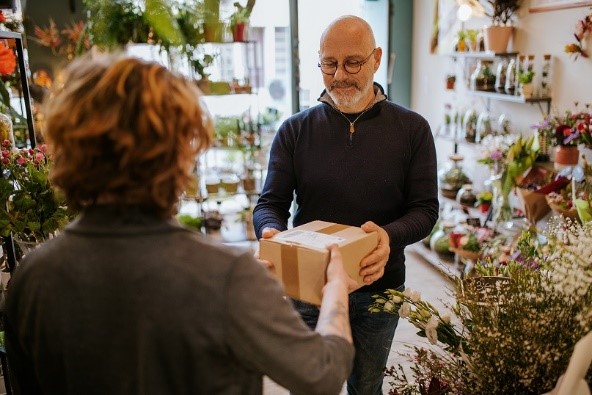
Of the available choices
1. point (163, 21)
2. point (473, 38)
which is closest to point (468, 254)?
point (473, 38)

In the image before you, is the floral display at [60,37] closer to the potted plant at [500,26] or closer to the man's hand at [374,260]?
the potted plant at [500,26]

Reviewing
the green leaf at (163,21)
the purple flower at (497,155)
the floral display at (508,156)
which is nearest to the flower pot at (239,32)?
the green leaf at (163,21)

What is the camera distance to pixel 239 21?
411 cm

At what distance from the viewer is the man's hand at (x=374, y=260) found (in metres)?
1.35

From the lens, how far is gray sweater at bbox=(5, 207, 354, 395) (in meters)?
0.73

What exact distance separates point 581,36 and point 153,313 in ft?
9.83

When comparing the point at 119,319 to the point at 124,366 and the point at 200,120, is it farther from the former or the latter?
the point at 200,120

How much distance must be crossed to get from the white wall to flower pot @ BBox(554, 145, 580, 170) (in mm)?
356

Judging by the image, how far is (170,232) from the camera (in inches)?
30.2

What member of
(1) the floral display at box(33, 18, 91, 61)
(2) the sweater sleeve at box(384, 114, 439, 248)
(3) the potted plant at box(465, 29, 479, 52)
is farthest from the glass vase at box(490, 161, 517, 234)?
(1) the floral display at box(33, 18, 91, 61)

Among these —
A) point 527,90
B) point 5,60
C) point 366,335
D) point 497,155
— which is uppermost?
point 5,60

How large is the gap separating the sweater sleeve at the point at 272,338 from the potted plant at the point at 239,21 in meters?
3.63

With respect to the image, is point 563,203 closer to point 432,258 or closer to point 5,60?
point 432,258

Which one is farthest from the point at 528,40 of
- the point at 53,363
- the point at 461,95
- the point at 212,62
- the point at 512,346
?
the point at 53,363
